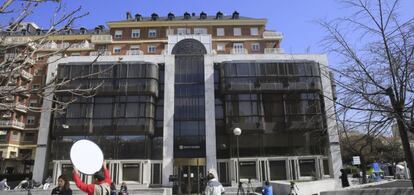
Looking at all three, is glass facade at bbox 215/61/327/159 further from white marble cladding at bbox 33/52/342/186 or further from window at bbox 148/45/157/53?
window at bbox 148/45/157/53

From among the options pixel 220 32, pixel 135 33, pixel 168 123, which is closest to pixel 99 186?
pixel 168 123

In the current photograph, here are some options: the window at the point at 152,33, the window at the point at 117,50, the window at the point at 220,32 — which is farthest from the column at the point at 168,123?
the window at the point at 220,32

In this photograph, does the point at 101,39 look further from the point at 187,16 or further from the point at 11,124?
the point at 11,124

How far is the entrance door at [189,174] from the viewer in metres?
33.0

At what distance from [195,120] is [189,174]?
5.39 meters

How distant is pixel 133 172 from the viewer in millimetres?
33156

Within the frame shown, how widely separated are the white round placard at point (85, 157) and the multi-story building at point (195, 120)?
27.3 meters

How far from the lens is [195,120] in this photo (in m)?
35.5

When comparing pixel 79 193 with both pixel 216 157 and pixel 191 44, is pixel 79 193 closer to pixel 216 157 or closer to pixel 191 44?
pixel 216 157

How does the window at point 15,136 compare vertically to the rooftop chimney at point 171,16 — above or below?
below

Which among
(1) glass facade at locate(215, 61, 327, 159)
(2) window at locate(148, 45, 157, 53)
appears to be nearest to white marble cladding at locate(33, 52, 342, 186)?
(1) glass facade at locate(215, 61, 327, 159)

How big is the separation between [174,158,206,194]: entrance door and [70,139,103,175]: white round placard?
27874mm

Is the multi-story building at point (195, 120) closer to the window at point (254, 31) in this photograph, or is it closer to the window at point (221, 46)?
the window at point (221, 46)

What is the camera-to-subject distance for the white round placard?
16.8 feet
